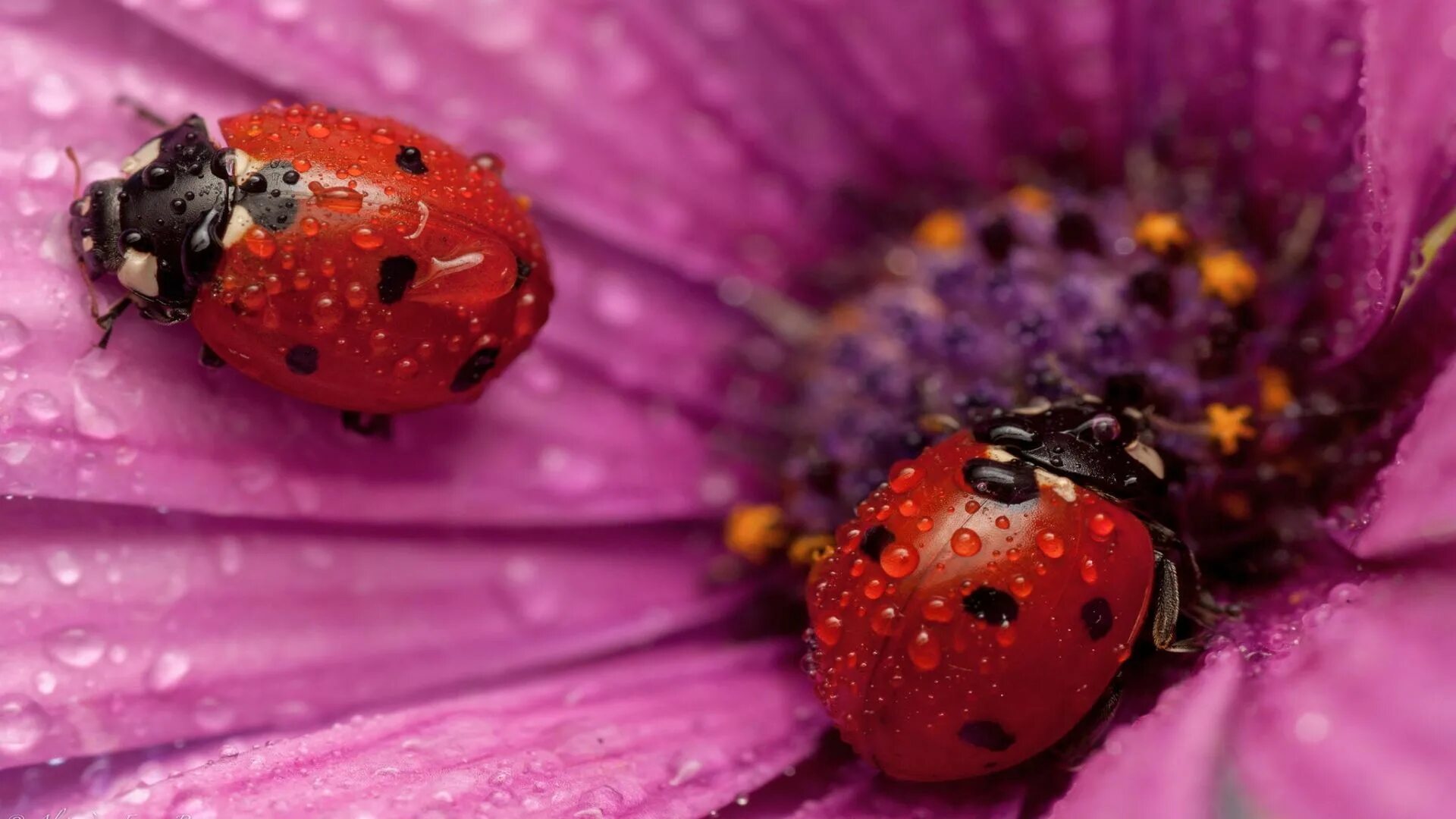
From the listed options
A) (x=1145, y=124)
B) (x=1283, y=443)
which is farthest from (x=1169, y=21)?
(x=1283, y=443)

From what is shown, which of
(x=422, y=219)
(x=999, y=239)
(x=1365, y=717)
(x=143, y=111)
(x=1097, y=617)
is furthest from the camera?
(x=999, y=239)

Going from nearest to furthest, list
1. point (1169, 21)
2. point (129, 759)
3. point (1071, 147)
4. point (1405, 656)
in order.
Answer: point (1405, 656) → point (129, 759) → point (1169, 21) → point (1071, 147)

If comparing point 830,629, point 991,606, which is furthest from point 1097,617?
point 830,629

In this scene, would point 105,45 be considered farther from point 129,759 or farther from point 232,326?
point 129,759

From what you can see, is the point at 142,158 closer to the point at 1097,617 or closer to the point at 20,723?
the point at 20,723

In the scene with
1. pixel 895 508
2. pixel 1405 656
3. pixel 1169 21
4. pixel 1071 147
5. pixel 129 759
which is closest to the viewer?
pixel 1405 656

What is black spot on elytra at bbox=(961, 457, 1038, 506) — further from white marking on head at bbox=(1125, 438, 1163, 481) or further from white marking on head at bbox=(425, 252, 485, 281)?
white marking on head at bbox=(425, 252, 485, 281)
